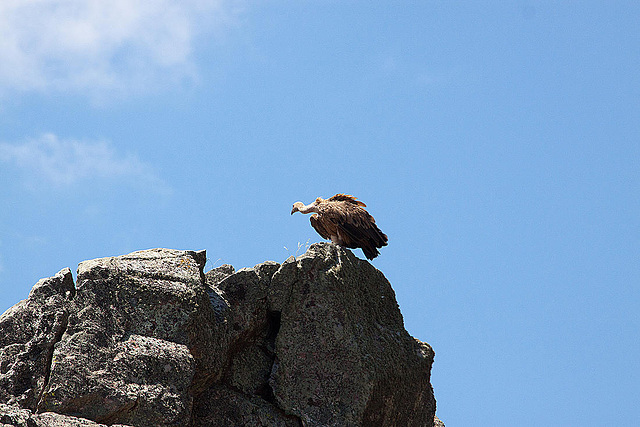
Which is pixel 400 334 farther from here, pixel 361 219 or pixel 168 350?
pixel 168 350

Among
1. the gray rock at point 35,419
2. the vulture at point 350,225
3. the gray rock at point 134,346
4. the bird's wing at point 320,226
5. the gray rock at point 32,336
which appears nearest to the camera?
the gray rock at point 35,419

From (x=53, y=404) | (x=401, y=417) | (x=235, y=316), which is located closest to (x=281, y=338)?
(x=235, y=316)

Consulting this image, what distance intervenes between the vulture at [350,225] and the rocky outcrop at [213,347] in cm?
98

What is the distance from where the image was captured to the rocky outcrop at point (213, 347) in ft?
33.4

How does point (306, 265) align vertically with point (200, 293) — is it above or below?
above

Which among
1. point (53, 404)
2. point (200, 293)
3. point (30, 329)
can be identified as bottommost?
point (53, 404)

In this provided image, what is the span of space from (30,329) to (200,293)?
2565mm

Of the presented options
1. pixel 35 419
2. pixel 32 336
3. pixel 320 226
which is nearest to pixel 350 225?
pixel 320 226

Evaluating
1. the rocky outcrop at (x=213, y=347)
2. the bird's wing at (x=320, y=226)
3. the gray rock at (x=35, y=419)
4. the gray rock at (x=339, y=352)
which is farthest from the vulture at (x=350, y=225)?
the gray rock at (x=35, y=419)

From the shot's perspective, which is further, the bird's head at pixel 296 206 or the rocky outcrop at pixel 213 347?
the bird's head at pixel 296 206

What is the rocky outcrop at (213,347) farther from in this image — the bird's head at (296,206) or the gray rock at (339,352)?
the bird's head at (296,206)

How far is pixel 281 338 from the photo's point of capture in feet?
40.3

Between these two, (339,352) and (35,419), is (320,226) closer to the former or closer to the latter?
(339,352)

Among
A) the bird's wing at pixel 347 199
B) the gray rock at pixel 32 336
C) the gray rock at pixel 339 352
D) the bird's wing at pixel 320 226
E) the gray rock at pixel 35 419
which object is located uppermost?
the bird's wing at pixel 347 199
